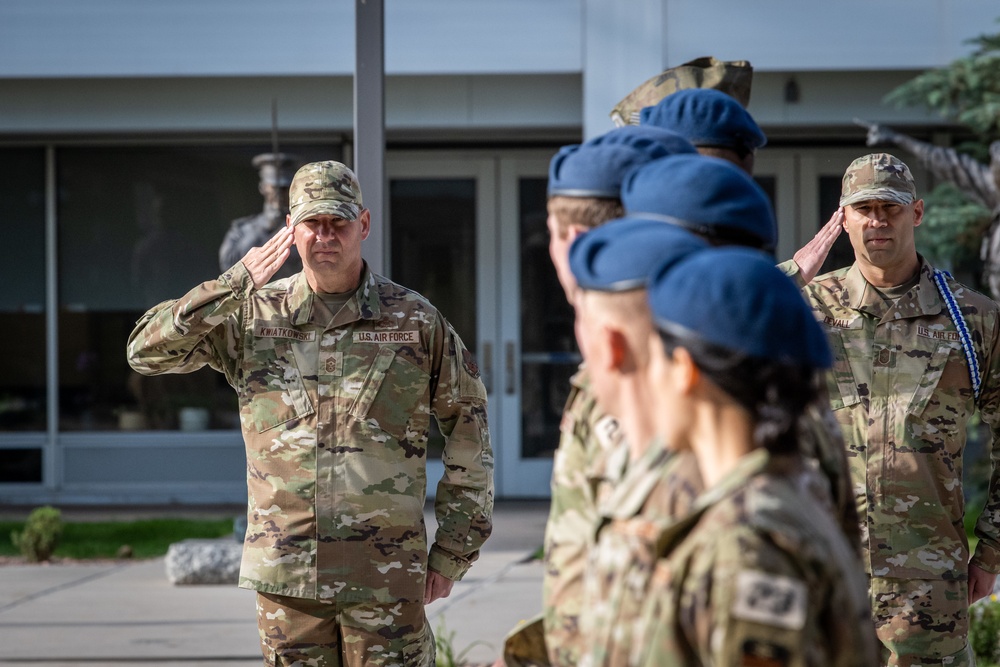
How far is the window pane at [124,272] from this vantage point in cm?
1072

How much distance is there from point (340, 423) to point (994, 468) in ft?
6.75

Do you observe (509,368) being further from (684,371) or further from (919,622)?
(684,371)

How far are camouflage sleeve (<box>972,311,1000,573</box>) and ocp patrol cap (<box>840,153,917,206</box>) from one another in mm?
494

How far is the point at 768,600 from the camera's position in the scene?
1281 mm

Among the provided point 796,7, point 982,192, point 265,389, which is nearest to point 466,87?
point 796,7

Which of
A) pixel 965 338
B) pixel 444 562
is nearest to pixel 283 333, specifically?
pixel 444 562

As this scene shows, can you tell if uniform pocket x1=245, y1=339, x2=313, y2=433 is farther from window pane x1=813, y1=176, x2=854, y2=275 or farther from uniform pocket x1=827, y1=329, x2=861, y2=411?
window pane x1=813, y1=176, x2=854, y2=275

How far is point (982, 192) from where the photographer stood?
341 inches

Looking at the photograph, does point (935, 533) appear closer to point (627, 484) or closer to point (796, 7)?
point (627, 484)

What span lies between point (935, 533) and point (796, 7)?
20.6 ft

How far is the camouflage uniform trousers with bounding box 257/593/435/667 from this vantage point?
3.29m

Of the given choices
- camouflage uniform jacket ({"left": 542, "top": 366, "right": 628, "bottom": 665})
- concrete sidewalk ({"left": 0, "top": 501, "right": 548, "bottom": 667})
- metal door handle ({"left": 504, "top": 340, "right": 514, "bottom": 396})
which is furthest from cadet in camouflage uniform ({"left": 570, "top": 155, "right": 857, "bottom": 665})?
metal door handle ({"left": 504, "top": 340, "right": 514, "bottom": 396})

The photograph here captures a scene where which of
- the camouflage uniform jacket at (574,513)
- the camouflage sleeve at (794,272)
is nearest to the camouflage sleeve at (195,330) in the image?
the camouflage sleeve at (794,272)

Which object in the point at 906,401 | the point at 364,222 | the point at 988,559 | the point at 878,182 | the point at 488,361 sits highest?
the point at 878,182
